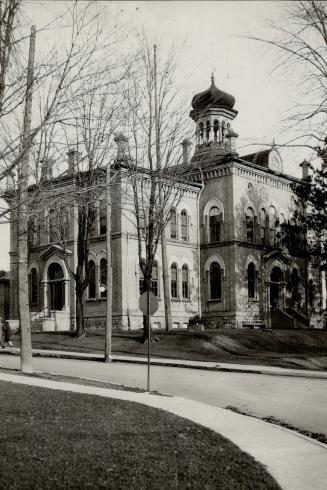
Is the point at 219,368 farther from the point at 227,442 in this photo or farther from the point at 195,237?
the point at 195,237


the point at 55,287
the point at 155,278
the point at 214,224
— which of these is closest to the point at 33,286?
the point at 55,287

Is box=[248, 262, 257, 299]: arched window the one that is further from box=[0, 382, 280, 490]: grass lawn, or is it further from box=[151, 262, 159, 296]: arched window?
box=[0, 382, 280, 490]: grass lawn

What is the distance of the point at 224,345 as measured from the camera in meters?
28.8

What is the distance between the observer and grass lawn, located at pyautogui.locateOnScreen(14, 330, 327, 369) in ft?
81.3

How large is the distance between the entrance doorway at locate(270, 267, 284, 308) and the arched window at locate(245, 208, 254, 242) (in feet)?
10.3

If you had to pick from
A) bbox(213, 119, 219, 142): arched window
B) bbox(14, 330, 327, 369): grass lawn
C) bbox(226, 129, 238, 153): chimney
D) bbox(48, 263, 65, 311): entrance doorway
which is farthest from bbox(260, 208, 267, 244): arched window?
Result: bbox(48, 263, 65, 311): entrance doorway

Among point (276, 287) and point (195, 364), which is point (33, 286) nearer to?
point (276, 287)

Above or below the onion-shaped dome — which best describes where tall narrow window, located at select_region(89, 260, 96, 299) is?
below

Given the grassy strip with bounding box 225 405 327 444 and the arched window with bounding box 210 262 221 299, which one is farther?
the arched window with bounding box 210 262 221 299

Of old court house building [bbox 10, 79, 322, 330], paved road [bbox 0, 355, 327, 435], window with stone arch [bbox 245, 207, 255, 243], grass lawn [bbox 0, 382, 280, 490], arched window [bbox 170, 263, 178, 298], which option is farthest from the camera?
window with stone arch [bbox 245, 207, 255, 243]

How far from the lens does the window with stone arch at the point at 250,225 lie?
4144 cm

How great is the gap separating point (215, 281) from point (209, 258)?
59.8 inches

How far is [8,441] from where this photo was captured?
7.45m

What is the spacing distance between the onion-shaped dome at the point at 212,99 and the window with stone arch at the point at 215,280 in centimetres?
1045
